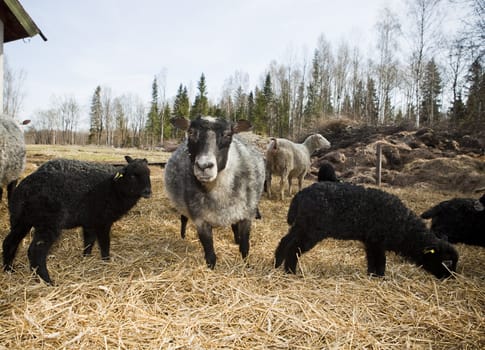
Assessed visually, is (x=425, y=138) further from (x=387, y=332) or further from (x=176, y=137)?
(x=176, y=137)

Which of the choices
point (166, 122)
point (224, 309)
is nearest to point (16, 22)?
point (224, 309)

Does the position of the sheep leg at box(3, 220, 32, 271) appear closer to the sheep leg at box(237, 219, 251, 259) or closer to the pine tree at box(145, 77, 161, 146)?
the sheep leg at box(237, 219, 251, 259)

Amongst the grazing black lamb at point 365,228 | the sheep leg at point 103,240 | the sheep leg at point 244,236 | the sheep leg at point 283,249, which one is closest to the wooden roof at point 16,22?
the sheep leg at point 103,240

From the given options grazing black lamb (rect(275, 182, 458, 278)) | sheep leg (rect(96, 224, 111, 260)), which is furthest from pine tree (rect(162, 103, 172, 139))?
grazing black lamb (rect(275, 182, 458, 278))

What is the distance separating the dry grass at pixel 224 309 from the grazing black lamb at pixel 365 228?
12.0 inches

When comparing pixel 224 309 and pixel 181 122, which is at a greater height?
pixel 181 122

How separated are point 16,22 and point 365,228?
1041 centimetres

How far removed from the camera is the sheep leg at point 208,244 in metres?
4.12

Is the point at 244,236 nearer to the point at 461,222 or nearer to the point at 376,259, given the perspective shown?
the point at 376,259

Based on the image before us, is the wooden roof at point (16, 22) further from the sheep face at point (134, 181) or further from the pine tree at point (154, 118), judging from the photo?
the pine tree at point (154, 118)

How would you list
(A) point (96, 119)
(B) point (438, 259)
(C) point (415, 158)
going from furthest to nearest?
(A) point (96, 119) < (C) point (415, 158) < (B) point (438, 259)

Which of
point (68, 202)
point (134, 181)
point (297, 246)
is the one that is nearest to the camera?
point (68, 202)

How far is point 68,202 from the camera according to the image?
3805mm

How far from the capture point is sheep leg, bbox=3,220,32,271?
3.74 meters
